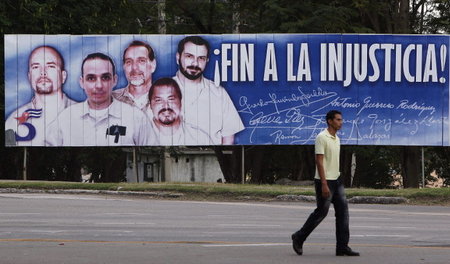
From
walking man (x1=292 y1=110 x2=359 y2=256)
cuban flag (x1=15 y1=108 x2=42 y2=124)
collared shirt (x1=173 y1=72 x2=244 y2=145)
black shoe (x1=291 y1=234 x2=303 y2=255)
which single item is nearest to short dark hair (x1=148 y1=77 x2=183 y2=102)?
collared shirt (x1=173 y1=72 x2=244 y2=145)

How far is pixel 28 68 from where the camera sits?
30.6 meters

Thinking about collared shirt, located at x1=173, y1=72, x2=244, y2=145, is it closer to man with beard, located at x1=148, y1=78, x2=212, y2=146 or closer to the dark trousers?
man with beard, located at x1=148, y1=78, x2=212, y2=146

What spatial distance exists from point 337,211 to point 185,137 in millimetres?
17714

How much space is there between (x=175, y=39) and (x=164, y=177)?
52.9ft

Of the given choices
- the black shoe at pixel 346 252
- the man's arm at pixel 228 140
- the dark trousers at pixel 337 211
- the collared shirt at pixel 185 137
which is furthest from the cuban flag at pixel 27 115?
the black shoe at pixel 346 252

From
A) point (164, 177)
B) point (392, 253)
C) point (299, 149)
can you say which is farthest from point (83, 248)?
point (164, 177)

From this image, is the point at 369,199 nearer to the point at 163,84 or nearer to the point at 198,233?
the point at 163,84

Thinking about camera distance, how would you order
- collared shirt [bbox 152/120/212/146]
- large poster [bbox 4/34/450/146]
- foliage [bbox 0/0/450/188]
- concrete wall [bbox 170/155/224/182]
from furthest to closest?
concrete wall [bbox 170/155/224/182], foliage [bbox 0/0/450/188], collared shirt [bbox 152/120/212/146], large poster [bbox 4/34/450/146]

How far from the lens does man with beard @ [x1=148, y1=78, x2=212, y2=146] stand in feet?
98.9

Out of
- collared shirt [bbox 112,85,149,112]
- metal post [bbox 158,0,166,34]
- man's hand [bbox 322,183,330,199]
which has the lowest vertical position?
man's hand [bbox 322,183,330,199]

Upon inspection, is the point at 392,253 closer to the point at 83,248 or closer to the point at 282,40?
the point at 83,248

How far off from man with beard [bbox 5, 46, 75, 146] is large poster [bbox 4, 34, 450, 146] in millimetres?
28

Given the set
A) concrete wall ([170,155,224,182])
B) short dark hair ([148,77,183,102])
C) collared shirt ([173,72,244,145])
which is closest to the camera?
collared shirt ([173,72,244,145])

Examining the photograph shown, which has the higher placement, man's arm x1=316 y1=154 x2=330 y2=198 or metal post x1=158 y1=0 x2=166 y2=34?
metal post x1=158 y1=0 x2=166 y2=34
